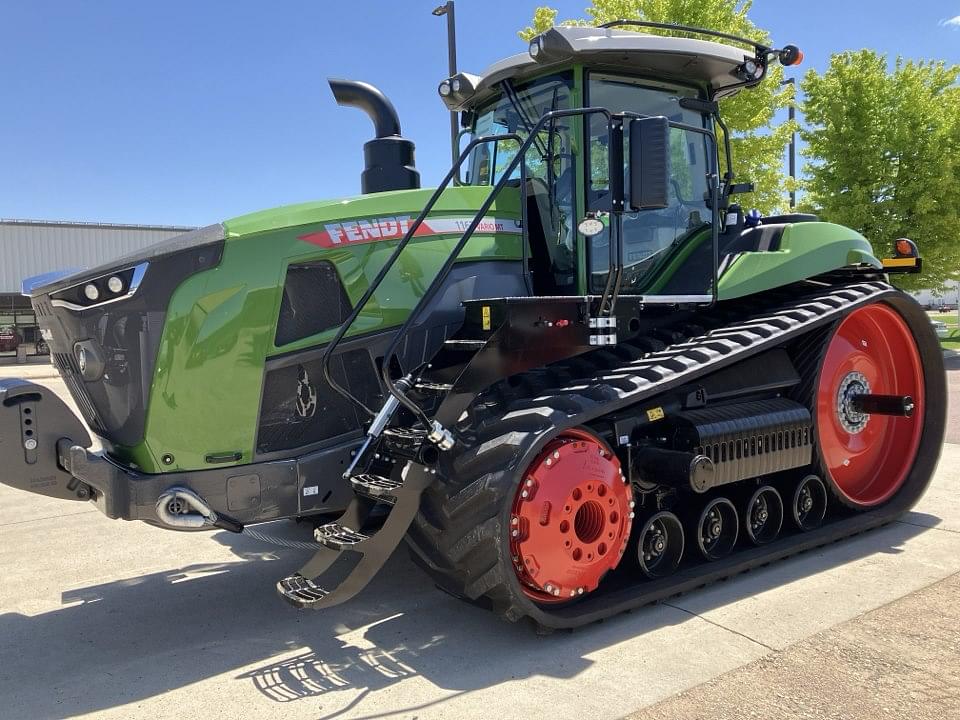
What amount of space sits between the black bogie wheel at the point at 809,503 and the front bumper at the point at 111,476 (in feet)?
10.2

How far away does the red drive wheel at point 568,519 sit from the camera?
146 inches

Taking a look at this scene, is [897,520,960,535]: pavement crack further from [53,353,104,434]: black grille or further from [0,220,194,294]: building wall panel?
[0,220,194,294]: building wall panel

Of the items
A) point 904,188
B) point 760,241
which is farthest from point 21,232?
point 760,241

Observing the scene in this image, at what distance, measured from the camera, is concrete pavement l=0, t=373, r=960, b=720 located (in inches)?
129

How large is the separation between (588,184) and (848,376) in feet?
8.68

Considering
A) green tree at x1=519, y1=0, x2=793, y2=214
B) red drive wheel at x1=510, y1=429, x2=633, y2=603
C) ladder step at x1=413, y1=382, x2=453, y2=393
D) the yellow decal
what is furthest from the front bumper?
green tree at x1=519, y1=0, x2=793, y2=214

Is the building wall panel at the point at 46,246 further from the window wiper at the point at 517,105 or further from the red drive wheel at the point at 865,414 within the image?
the red drive wheel at the point at 865,414

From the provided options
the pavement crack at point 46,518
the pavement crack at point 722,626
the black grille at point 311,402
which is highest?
the black grille at point 311,402

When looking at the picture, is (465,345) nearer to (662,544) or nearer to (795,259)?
(662,544)

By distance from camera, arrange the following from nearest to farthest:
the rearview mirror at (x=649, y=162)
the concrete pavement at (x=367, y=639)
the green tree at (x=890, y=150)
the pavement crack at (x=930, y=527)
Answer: the concrete pavement at (x=367, y=639)
the rearview mirror at (x=649, y=162)
the pavement crack at (x=930, y=527)
the green tree at (x=890, y=150)

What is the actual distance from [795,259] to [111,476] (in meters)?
4.24

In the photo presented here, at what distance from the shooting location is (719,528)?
475cm

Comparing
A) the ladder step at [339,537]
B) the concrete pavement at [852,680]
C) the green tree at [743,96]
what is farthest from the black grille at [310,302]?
the green tree at [743,96]

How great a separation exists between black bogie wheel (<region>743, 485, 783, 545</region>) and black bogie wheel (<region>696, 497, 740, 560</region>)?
202 millimetres
